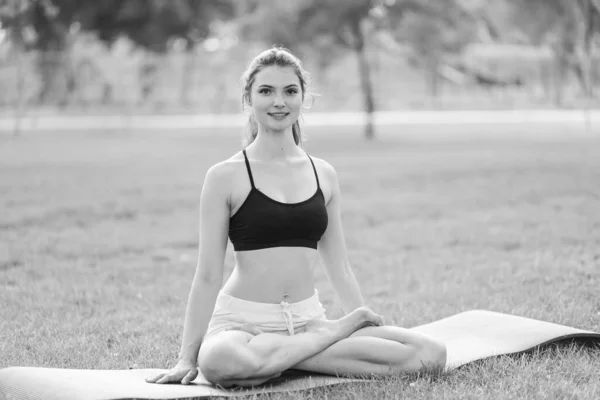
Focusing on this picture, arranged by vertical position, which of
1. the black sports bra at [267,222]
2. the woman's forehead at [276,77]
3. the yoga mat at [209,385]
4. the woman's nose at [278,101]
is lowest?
the yoga mat at [209,385]

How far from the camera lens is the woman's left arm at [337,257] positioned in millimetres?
3980

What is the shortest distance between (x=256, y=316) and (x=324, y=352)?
1.16 ft

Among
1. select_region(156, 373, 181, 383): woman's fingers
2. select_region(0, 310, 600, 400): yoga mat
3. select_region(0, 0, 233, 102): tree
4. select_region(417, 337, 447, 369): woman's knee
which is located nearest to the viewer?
select_region(0, 310, 600, 400): yoga mat

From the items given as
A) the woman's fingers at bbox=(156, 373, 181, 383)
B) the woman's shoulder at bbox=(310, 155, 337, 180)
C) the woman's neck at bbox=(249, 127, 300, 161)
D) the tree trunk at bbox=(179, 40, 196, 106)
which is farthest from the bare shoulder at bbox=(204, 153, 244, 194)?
the tree trunk at bbox=(179, 40, 196, 106)

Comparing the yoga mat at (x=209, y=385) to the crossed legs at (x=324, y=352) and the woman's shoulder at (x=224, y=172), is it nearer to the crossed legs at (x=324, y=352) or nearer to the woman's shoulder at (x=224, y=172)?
the crossed legs at (x=324, y=352)

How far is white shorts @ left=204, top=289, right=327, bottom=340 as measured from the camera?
3.66m

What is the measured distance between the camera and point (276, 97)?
373 cm

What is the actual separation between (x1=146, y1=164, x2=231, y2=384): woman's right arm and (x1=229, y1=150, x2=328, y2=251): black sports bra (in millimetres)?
76

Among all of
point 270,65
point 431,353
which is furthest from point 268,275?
point 270,65

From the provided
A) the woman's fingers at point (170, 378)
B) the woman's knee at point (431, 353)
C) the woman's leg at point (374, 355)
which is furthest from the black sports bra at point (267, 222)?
the woman's knee at point (431, 353)

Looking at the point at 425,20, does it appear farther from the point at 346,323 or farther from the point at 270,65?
the point at 346,323

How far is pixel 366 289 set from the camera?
638 centimetres

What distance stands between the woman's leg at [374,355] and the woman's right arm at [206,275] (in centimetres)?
48

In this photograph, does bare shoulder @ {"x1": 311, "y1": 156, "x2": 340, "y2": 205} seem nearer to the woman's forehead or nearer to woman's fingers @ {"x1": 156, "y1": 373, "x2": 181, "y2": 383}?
the woman's forehead
